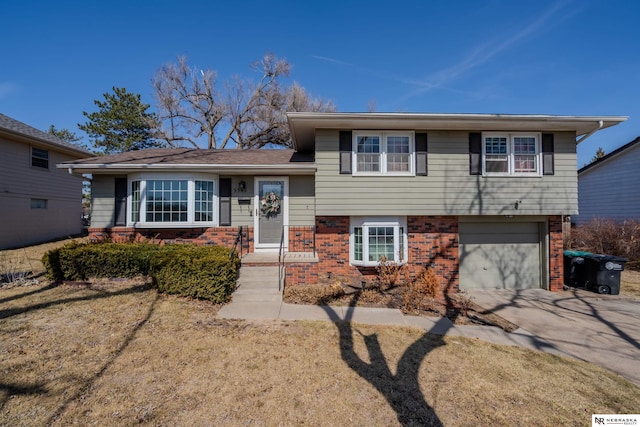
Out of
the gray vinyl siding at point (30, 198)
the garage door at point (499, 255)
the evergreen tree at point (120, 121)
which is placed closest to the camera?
the garage door at point (499, 255)

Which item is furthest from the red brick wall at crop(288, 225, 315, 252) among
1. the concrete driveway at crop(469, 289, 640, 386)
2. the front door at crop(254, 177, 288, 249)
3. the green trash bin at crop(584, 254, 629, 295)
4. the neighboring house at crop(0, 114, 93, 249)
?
the neighboring house at crop(0, 114, 93, 249)

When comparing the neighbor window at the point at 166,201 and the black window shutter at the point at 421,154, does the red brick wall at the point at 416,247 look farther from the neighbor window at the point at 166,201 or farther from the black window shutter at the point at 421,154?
the neighbor window at the point at 166,201

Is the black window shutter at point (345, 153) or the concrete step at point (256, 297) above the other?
the black window shutter at point (345, 153)

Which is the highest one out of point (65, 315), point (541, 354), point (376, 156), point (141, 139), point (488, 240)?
point (141, 139)

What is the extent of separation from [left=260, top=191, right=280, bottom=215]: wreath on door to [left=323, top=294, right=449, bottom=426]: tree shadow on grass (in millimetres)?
4640

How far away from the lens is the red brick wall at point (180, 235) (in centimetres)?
852

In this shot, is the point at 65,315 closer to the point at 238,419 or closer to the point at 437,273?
the point at 238,419

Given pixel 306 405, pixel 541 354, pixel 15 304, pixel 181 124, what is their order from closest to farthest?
pixel 306 405 < pixel 541 354 < pixel 15 304 < pixel 181 124

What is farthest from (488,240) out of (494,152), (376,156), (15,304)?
(15,304)

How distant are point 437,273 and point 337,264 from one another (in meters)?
2.85

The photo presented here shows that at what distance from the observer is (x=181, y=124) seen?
72.3ft

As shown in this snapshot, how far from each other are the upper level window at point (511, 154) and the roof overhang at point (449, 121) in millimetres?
258

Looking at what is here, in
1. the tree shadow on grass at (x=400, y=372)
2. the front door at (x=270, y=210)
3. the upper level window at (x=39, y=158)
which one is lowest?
the tree shadow on grass at (x=400, y=372)

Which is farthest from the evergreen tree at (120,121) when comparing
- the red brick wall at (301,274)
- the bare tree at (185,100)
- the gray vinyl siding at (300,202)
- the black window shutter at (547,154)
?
the black window shutter at (547,154)
